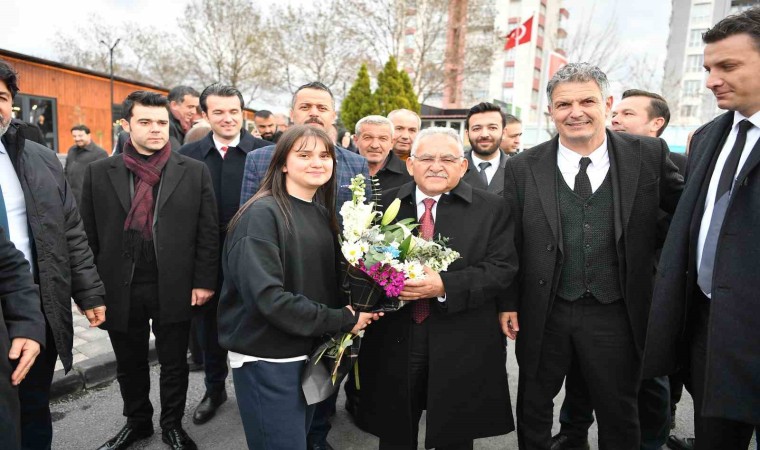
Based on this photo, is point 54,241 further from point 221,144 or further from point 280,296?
point 221,144

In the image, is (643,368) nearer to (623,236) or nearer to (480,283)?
(623,236)

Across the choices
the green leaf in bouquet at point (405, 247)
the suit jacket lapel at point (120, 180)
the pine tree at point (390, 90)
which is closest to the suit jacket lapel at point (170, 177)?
the suit jacket lapel at point (120, 180)

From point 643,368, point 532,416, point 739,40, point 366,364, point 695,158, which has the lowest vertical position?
point 532,416

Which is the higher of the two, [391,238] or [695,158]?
[695,158]

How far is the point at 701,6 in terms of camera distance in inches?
2010

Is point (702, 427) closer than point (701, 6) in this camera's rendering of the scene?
Yes

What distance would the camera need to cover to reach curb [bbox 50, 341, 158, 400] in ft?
12.7

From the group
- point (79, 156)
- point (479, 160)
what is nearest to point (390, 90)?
point (79, 156)

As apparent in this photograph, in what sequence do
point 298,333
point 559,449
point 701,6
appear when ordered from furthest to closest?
point 701,6 → point 559,449 → point 298,333

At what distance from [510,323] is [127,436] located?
267 cm

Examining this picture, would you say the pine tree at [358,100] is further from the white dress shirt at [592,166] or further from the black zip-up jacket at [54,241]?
the white dress shirt at [592,166]

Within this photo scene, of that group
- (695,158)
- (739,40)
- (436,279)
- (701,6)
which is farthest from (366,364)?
(701,6)

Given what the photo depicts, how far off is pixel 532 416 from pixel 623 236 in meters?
1.19

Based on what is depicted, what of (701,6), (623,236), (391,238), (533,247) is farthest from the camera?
(701,6)
